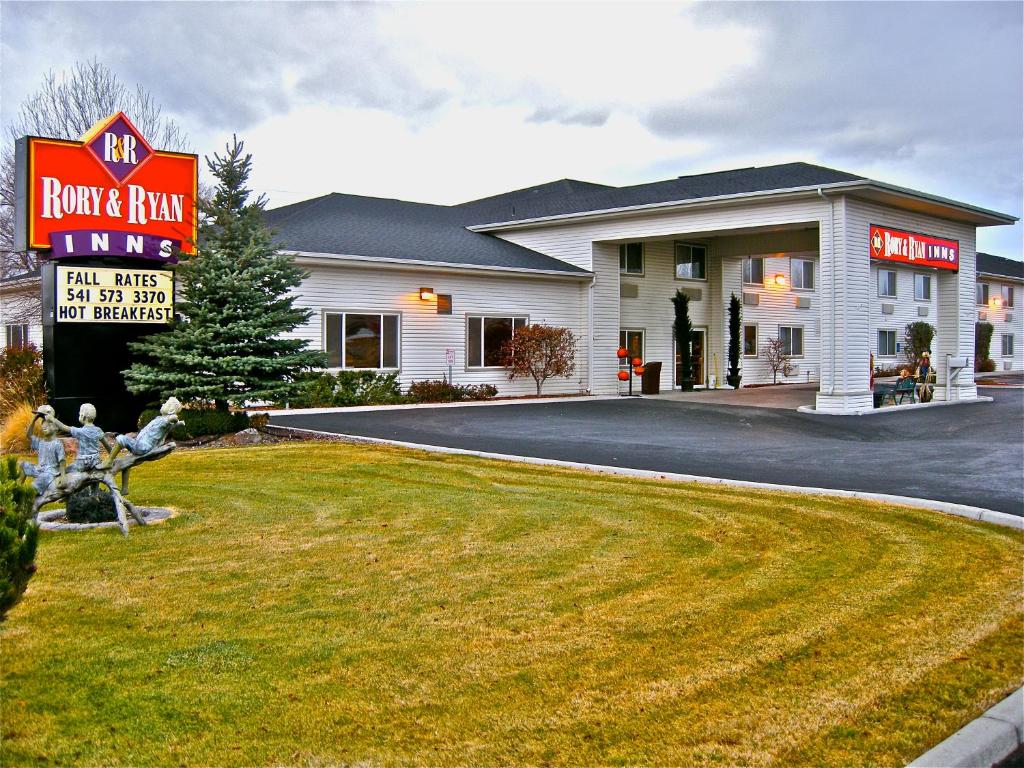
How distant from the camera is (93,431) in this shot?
775 centimetres

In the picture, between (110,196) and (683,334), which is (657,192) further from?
(110,196)

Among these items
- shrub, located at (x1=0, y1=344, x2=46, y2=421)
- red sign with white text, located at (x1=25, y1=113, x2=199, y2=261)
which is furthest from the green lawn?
shrub, located at (x1=0, y1=344, x2=46, y2=421)

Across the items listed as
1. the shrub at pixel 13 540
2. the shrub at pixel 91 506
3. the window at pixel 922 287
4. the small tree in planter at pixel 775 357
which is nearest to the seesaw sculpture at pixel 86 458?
the shrub at pixel 91 506

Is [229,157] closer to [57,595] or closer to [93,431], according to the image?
[93,431]

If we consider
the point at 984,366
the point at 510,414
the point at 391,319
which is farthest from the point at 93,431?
the point at 984,366

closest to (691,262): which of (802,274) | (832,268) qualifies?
(802,274)

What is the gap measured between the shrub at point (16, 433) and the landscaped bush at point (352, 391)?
6652 millimetres

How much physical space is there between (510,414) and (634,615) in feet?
47.7

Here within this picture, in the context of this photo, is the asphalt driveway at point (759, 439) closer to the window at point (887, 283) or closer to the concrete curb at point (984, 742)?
the concrete curb at point (984, 742)

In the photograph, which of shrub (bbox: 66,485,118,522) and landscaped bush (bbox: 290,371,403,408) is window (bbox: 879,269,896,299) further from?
shrub (bbox: 66,485,118,522)

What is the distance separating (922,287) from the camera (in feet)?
136

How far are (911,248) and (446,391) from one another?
12.2 metres

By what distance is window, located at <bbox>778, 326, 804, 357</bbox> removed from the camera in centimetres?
3500

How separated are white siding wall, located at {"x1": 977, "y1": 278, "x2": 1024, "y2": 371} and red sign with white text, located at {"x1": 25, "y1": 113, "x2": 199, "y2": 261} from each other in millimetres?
42430
